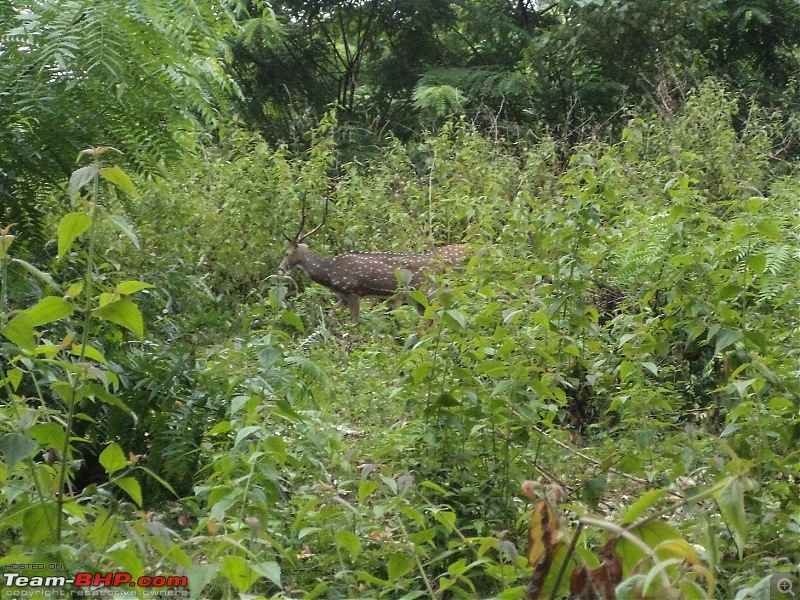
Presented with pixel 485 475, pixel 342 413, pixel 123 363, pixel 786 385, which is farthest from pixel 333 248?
pixel 786 385

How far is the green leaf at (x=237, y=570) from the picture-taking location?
4.93ft

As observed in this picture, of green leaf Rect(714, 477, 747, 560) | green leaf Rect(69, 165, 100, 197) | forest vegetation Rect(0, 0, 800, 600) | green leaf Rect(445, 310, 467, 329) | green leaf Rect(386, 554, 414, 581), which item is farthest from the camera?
green leaf Rect(445, 310, 467, 329)

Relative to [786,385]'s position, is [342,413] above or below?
below

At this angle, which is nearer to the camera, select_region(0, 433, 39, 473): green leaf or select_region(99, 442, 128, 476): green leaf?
select_region(0, 433, 39, 473): green leaf

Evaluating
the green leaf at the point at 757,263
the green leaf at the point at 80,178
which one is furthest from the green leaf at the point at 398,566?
the green leaf at the point at 757,263

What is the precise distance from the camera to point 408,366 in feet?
11.8

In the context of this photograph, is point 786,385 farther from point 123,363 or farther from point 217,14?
point 217,14

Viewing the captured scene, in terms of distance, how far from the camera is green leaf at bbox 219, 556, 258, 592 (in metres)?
1.50

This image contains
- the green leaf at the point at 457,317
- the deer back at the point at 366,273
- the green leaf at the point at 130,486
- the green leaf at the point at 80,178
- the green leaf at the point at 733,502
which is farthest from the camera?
the deer back at the point at 366,273

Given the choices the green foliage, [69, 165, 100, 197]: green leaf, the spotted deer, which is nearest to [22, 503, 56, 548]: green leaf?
[69, 165, 100, 197]: green leaf

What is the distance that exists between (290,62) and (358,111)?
1.14 m

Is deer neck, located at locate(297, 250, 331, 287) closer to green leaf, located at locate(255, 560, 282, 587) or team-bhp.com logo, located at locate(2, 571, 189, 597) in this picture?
team-bhp.com logo, located at locate(2, 571, 189, 597)

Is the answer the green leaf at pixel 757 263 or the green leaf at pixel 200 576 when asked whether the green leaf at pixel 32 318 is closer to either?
the green leaf at pixel 200 576

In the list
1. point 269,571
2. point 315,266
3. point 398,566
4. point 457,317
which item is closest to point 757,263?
point 457,317
